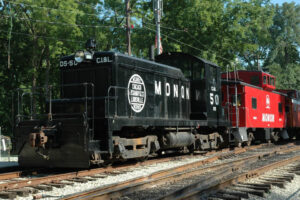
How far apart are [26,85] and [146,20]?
35.5 feet

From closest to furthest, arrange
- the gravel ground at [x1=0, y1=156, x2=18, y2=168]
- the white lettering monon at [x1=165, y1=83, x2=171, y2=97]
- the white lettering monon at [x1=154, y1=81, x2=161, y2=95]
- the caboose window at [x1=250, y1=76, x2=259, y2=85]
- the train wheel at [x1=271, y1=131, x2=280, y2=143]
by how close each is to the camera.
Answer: the white lettering monon at [x1=154, y1=81, x2=161, y2=95]
the gravel ground at [x1=0, y1=156, x2=18, y2=168]
the white lettering monon at [x1=165, y1=83, x2=171, y2=97]
the caboose window at [x1=250, y1=76, x2=259, y2=85]
the train wheel at [x1=271, y1=131, x2=280, y2=143]

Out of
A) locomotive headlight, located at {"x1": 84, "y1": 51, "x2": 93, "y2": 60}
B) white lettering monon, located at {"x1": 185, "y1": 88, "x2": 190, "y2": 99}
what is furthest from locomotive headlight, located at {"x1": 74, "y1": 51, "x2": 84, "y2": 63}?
white lettering monon, located at {"x1": 185, "y1": 88, "x2": 190, "y2": 99}

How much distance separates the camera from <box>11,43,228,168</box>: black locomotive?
27.6 feet

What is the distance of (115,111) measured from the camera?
29.5 feet

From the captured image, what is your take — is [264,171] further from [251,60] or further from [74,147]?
[251,60]

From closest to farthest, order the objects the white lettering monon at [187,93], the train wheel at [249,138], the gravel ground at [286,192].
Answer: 1. the gravel ground at [286,192]
2. the white lettering monon at [187,93]
3. the train wheel at [249,138]

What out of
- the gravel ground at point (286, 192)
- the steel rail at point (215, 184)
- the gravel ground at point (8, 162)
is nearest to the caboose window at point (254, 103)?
the steel rail at point (215, 184)

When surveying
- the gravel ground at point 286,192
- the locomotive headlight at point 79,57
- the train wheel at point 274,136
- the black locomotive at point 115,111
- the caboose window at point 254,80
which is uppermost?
the caboose window at point 254,80

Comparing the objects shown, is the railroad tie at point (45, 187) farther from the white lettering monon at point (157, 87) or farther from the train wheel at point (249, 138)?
the train wheel at point (249, 138)

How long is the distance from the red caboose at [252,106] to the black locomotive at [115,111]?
2.63 m

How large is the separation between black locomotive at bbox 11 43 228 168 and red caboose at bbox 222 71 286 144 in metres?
2.63

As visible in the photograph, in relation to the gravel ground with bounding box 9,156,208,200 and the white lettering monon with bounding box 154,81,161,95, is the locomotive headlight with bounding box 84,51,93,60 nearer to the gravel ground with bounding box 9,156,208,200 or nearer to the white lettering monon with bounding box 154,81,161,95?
the white lettering monon with bounding box 154,81,161,95

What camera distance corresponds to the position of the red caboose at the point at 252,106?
616 inches

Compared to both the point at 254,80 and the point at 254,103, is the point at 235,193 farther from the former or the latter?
the point at 254,80
